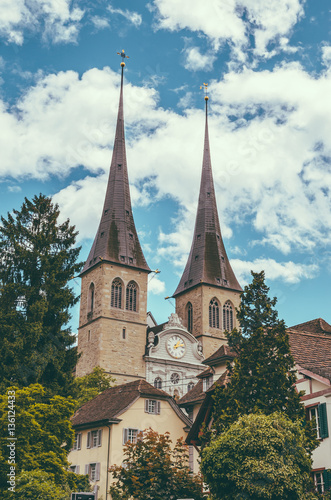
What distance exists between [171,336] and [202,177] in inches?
1074

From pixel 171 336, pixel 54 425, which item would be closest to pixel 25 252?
pixel 54 425

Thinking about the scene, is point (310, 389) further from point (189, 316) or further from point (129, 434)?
point (189, 316)

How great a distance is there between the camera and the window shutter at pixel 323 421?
25844mm

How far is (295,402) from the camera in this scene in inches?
990

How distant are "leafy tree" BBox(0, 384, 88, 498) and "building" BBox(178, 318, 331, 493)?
5941mm

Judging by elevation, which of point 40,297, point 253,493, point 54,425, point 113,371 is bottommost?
point 253,493

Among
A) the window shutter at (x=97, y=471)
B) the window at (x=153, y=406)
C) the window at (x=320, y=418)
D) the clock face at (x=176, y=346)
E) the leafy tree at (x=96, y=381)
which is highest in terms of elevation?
the clock face at (x=176, y=346)

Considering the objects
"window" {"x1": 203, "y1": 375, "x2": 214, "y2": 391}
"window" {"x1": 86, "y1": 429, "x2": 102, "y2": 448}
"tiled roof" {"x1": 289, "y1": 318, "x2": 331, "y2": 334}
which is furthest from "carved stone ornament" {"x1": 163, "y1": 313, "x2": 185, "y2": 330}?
"window" {"x1": 203, "y1": 375, "x2": 214, "y2": 391}

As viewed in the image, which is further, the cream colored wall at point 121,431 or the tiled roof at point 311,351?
the cream colored wall at point 121,431

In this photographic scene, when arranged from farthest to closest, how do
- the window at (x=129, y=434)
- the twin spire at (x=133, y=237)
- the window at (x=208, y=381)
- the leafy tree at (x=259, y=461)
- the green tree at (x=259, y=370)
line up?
the twin spire at (x=133, y=237)
the window at (x=129, y=434)
the window at (x=208, y=381)
the green tree at (x=259, y=370)
the leafy tree at (x=259, y=461)

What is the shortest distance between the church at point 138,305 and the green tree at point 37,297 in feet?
139

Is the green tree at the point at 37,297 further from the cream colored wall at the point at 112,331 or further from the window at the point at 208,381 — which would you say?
the cream colored wall at the point at 112,331

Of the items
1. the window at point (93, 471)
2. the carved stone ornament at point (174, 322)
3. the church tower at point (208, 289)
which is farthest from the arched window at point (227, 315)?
the window at point (93, 471)

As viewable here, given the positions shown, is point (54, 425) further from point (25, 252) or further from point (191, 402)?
point (191, 402)
